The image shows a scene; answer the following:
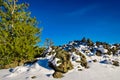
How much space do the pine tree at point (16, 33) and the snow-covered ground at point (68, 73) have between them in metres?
4.14

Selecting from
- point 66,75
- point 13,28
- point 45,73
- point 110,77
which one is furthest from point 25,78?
point 13,28

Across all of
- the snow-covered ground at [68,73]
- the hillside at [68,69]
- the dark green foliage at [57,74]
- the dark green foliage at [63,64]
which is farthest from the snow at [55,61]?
the dark green foliage at [57,74]

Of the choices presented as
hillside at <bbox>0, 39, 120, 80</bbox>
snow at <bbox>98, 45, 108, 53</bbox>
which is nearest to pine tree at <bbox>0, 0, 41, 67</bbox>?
hillside at <bbox>0, 39, 120, 80</bbox>

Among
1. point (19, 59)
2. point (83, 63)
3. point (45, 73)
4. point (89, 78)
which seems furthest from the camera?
point (19, 59)

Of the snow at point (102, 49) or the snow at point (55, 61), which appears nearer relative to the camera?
the snow at point (55, 61)

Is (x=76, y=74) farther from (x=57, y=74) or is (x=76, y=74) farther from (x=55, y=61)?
(x=55, y=61)

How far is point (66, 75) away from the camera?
16.8 metres

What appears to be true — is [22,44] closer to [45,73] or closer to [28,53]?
[28,53]

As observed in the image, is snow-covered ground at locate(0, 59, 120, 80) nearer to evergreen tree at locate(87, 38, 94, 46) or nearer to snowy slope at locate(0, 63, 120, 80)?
snowy slope at locate(0, 63, 120, 80)

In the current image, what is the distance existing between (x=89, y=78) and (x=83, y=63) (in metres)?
2.89

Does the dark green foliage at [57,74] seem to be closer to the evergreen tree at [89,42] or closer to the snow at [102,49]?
the snow at [102,49]

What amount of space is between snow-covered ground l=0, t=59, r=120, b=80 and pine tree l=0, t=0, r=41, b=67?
4.14 meters

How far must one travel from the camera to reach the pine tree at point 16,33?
2317 cm

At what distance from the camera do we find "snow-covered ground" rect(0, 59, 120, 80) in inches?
643
